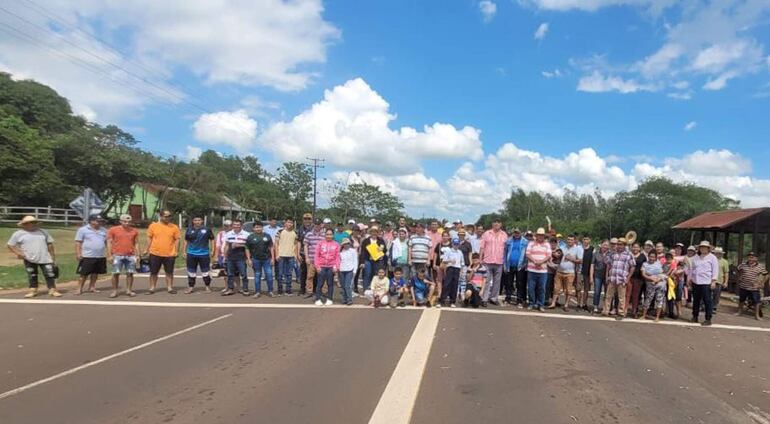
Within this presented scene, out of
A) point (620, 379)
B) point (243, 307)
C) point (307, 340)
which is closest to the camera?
point (620, 379)

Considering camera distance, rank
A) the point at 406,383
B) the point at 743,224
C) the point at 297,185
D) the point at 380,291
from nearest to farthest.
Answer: the point at 406,383 → the point at 380,291 → the point at 743,224 → the point at 297,185

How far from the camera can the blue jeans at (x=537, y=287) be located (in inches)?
444

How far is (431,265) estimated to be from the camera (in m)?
11.9

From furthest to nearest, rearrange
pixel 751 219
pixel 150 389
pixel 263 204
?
1. pixel 263 204
2. pixel 751 219
3. pixel 150 389

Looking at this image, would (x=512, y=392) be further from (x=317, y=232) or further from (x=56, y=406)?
(x=317, y=232)

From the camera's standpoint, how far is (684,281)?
1212 cm

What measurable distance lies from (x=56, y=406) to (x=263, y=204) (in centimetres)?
7344

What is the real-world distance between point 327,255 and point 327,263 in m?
0.16

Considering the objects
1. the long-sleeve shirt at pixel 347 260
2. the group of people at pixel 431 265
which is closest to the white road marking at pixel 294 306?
the group of people at pixel 431 265

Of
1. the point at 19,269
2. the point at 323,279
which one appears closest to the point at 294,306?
the point at 323,279

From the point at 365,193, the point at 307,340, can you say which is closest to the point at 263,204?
the point at 365,193

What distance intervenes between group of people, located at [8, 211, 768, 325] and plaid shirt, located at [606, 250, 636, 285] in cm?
2

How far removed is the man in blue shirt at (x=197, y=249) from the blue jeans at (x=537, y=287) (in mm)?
7126

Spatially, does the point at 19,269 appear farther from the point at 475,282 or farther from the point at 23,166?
the point at 23,166
